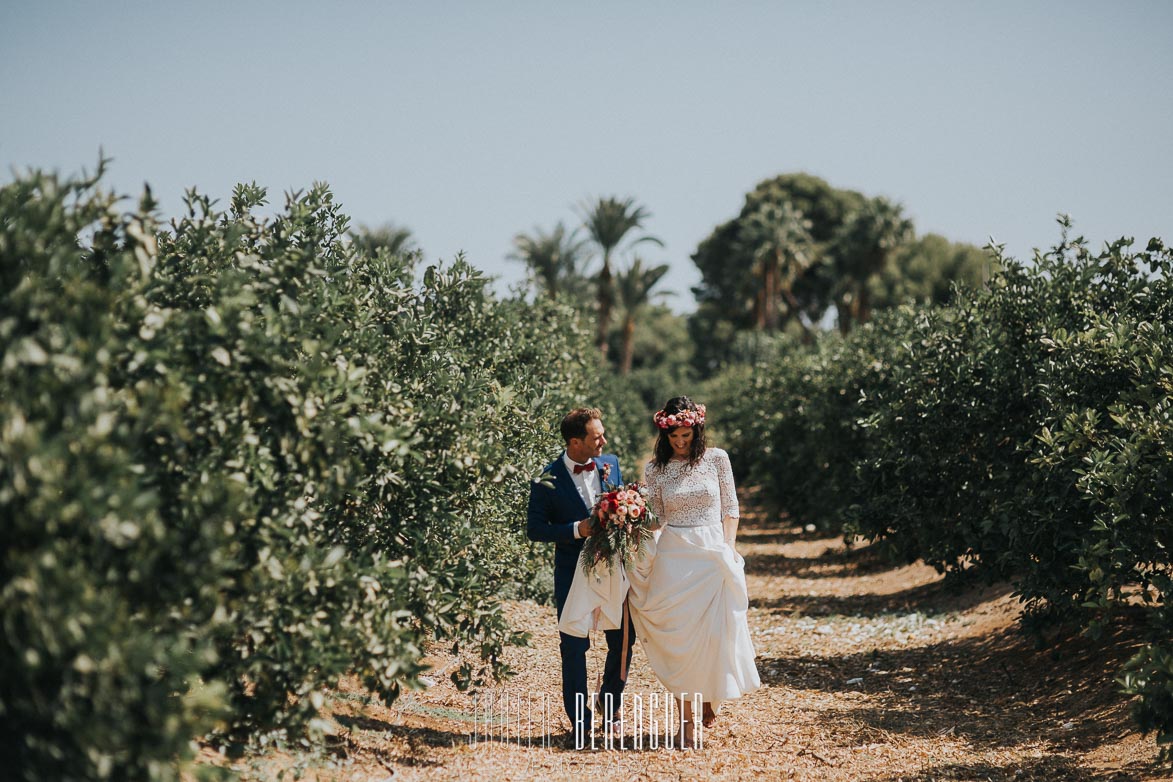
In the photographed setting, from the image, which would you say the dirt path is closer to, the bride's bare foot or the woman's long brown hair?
the bride's bare foot

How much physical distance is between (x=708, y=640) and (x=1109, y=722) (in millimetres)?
2979

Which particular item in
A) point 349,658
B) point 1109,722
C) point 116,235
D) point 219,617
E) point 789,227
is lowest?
point 1109,722

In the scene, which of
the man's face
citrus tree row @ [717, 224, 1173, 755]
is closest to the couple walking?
the man's face

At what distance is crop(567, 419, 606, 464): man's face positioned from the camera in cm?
616

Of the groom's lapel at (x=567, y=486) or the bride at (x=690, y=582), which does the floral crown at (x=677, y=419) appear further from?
the groom's lapel at (x=567, y=486)

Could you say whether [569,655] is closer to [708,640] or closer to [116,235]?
[708,640]

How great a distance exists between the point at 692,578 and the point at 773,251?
4788 centimetres

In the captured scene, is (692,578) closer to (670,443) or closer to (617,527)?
(617,527)

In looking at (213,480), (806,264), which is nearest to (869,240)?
(806,264)

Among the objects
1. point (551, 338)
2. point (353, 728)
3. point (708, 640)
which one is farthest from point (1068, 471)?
point (551, 338)

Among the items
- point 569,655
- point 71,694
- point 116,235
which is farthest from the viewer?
point 569,655

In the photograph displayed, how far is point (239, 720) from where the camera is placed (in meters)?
4.57

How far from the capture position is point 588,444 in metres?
6.20

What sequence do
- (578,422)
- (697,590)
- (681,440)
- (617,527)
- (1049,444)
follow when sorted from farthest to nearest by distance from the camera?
(1049,444), (681,440), (697,590), (578,422), (617,527)
